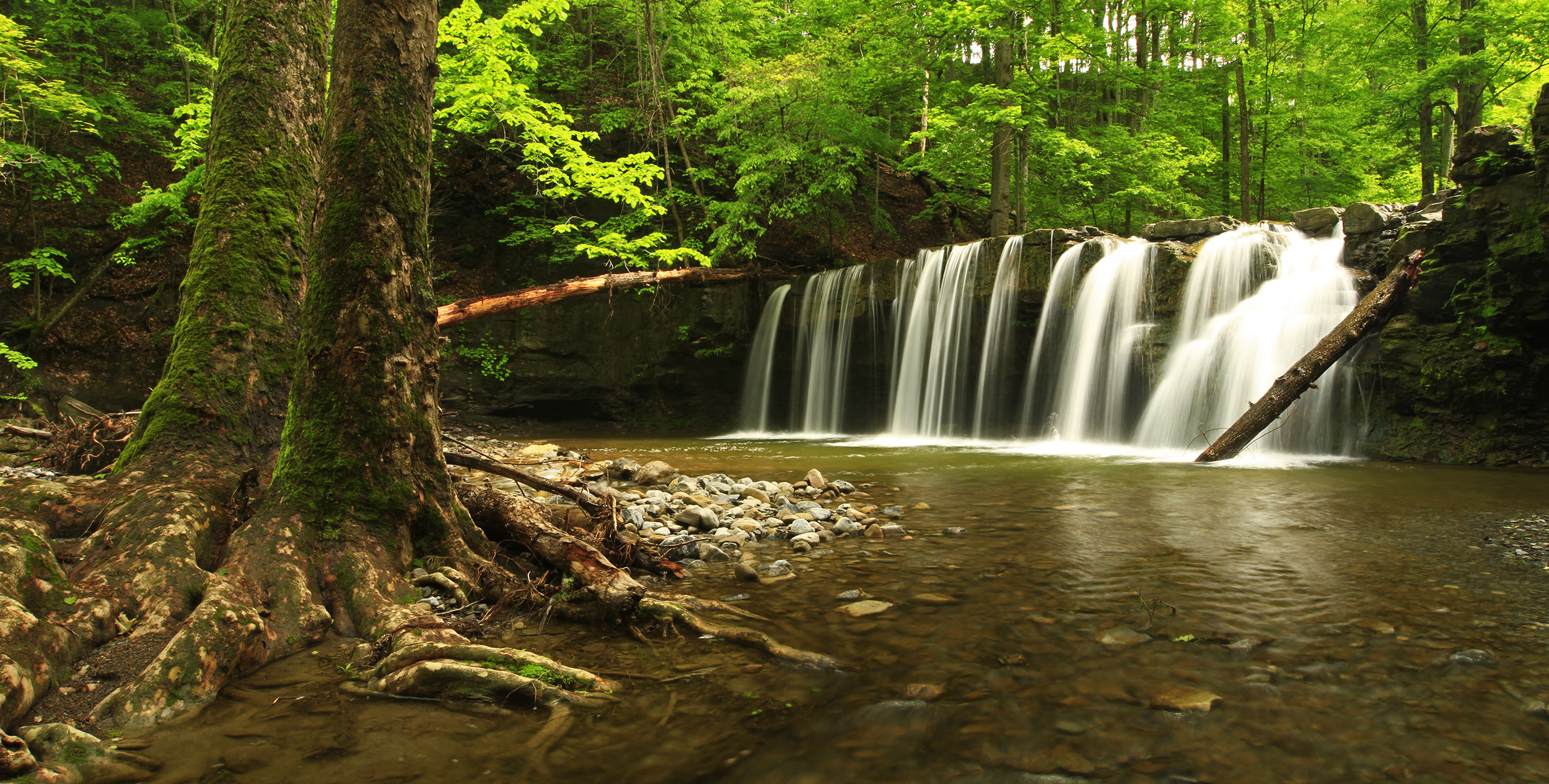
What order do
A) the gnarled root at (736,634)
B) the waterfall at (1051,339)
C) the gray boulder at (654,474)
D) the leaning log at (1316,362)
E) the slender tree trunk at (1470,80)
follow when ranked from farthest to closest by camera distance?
the slender tree trunk at (1470,80) → the waterfall at (1051,339) → the leaning log at (1316,362) → the gray boulder at (654,474) → the gnarled root at (736,634)

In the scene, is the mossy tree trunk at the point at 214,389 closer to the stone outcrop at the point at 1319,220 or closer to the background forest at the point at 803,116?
the background forest at the point at 803,116

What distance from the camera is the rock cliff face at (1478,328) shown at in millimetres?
8258

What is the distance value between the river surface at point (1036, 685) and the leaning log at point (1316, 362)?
4.21 metres

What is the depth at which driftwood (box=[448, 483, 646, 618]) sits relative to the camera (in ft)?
10.8

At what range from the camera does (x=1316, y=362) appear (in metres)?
8.71

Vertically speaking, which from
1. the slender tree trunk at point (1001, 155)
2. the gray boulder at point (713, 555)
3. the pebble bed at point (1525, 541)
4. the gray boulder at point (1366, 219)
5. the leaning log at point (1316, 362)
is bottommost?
the gray boulder at point (713, 555)

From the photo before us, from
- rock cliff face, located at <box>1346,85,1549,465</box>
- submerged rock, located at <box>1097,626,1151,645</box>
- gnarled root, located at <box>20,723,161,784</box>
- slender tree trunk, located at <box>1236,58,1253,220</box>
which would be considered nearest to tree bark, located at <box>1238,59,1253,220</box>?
slender tree trunk, located at <box>1236,58,1253,220</box>

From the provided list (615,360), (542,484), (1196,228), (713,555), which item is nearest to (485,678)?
(542,484)

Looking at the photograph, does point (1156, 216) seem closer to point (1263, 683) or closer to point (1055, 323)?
point (1055, 323)

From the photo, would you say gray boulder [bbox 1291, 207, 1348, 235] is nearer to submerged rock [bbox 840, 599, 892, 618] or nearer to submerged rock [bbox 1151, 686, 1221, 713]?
submerged rock [bbox 840, 599, 892, 618]

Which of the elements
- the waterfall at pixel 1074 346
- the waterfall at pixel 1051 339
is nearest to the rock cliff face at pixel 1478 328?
the waterfall at pixel 1074 346

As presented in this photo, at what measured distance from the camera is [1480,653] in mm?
2818

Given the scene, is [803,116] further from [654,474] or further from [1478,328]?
[1478,328]

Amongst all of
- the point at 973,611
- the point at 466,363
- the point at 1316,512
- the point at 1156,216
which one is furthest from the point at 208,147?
the point at 1156,216
